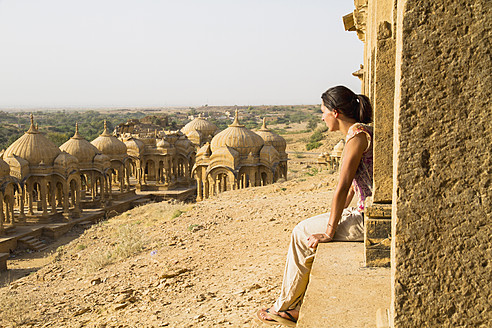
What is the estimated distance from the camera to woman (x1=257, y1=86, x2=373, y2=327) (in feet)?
10.1

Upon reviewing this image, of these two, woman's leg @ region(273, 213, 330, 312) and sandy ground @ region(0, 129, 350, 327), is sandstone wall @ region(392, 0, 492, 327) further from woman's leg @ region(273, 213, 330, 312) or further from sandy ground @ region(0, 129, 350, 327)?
sandy ground @ region(0, 129, 350, 327)

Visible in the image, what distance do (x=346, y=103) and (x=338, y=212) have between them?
768 millimetres

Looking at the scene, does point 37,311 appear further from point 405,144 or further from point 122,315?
point 405,144

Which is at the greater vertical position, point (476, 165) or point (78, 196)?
point (476, 165)

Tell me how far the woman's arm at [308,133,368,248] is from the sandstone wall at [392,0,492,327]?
4.62ft

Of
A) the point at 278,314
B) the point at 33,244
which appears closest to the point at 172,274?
the point at 278,314

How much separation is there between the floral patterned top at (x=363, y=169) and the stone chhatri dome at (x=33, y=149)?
1705 cm

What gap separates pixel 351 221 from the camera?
330cm

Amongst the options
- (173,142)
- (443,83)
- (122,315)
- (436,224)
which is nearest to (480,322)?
(436,224)

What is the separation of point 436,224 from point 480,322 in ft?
1.10

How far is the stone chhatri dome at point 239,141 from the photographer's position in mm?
19594

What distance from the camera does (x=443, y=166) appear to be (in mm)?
1545

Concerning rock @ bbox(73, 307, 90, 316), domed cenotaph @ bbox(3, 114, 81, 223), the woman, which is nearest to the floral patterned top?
the woman

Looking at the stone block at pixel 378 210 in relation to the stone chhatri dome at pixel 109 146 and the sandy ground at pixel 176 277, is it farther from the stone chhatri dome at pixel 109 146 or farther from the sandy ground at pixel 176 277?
the stone chhatri dome at pixel 109 146
